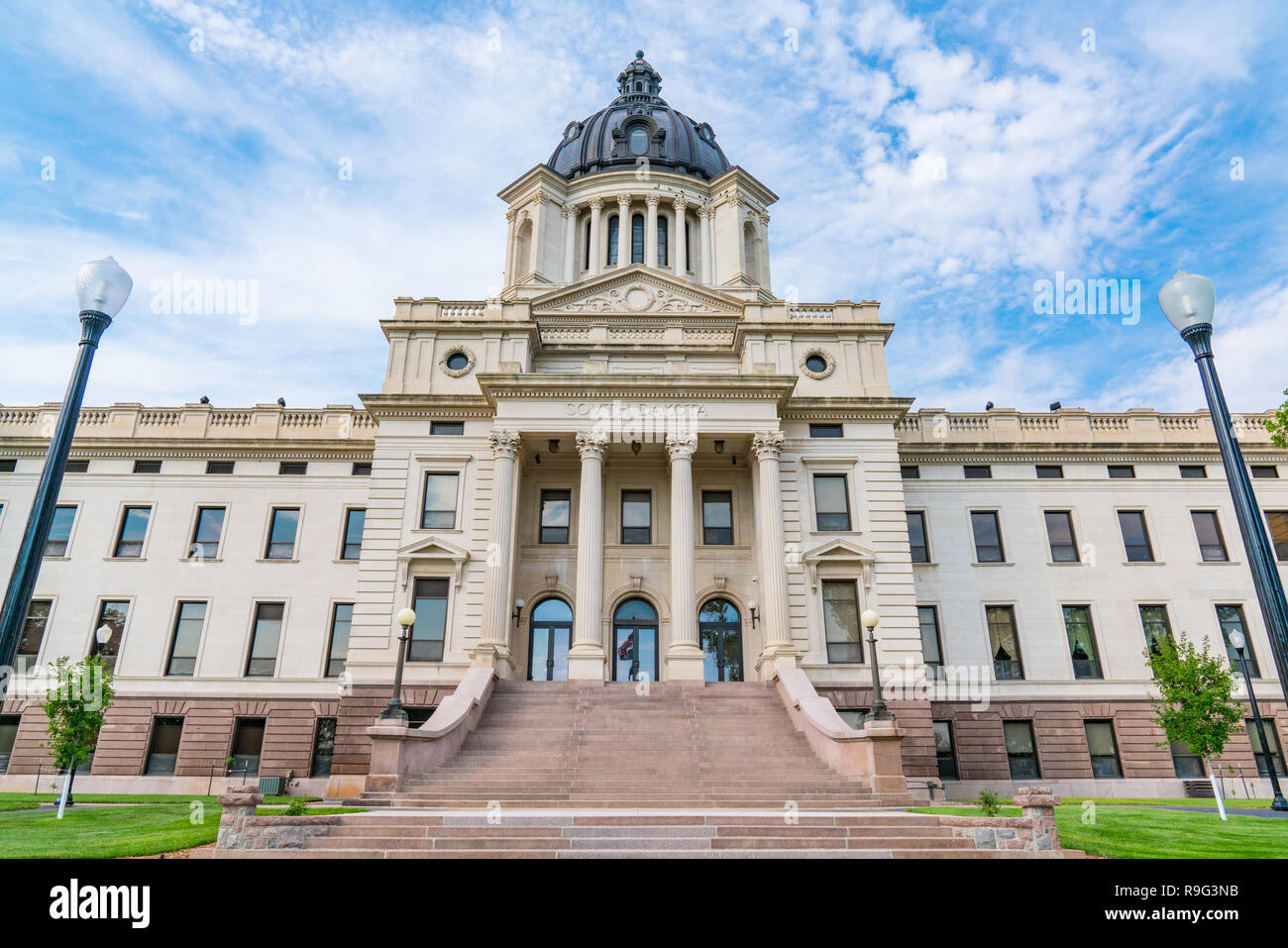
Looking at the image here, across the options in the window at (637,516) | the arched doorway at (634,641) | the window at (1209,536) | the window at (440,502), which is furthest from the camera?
the window at (1209,536)

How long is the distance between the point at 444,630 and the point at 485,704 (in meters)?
5.36

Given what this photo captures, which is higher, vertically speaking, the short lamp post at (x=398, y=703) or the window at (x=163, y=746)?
the short lamp post at (x=398, y=703)

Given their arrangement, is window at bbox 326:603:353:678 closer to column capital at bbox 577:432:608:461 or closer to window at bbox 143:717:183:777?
window at bbox 143:717:183:777

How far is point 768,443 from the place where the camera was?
2717 cm

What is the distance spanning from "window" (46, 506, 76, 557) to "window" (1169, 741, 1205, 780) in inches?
1688

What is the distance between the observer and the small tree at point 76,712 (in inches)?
822

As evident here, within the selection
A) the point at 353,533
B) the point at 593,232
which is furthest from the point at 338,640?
the point at 593,232

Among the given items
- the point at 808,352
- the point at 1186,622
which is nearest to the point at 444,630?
the point at 808,352

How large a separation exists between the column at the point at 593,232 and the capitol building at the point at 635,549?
758 centimetres

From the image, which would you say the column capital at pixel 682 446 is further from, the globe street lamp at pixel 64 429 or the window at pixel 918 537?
the globe street lamp at pixel 64 429

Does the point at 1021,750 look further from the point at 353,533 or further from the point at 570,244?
the point at 570,244

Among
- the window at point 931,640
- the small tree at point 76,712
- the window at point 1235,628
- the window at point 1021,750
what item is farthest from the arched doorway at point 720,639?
the window at point 1235,628

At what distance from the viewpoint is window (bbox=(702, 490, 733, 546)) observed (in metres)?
29.1
